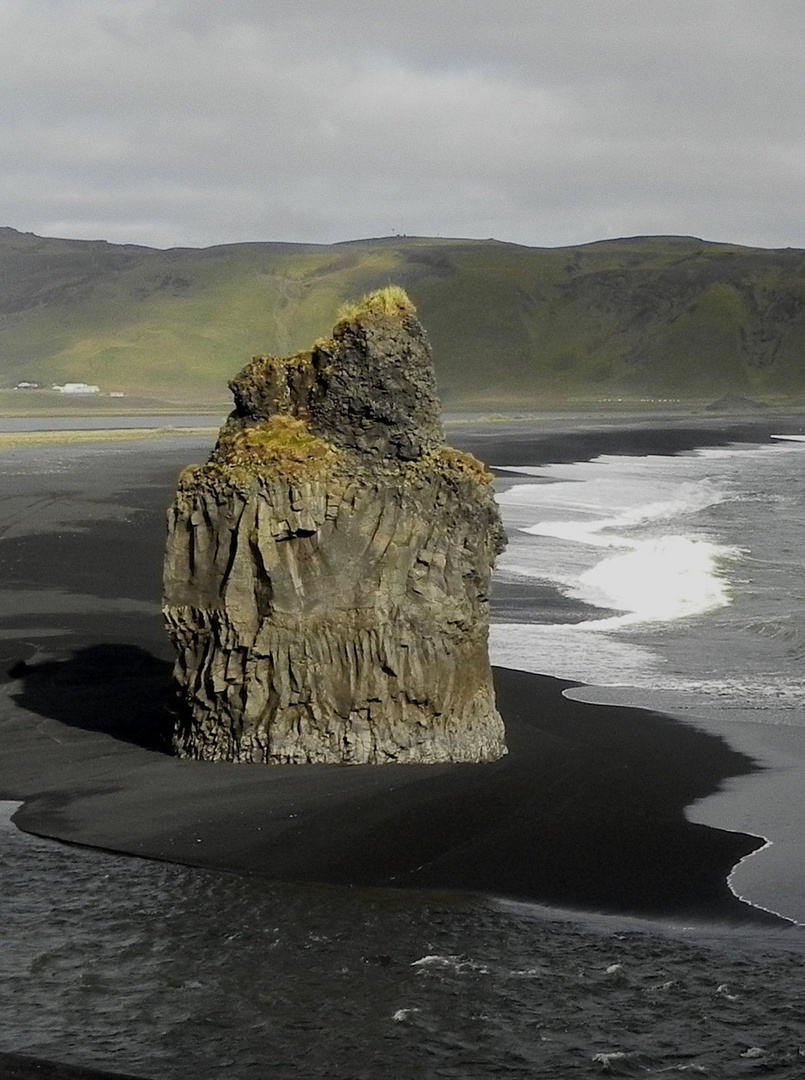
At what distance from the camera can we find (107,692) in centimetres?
1555

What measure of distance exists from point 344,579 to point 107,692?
3.68 m

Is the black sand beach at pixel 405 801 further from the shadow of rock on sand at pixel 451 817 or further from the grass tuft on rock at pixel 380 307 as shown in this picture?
the grass tuft on rock at pixel 380 307

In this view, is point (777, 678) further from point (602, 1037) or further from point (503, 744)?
point (602, 1037)

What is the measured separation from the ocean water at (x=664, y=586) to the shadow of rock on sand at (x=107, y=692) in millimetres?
4296

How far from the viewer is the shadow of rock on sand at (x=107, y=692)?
14.2m

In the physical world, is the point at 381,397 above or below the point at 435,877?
above

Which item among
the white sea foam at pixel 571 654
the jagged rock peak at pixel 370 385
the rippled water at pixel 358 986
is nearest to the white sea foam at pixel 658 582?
the white sea foam at pixel 571 654

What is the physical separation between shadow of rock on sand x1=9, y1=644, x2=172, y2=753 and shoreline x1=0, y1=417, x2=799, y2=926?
3 centimetres

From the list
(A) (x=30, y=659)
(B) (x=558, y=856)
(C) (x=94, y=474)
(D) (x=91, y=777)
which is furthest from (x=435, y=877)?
(C) (x=94, y=474)

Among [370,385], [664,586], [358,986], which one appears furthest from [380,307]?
[664,586]

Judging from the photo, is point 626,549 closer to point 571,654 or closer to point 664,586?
point 664,586

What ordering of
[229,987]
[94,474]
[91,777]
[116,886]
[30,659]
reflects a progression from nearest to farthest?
[229,987]
[116,886]
[91,777]
[30,659]
[94,474]

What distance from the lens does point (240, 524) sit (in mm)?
13055

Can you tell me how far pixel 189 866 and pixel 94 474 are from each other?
36.6m
